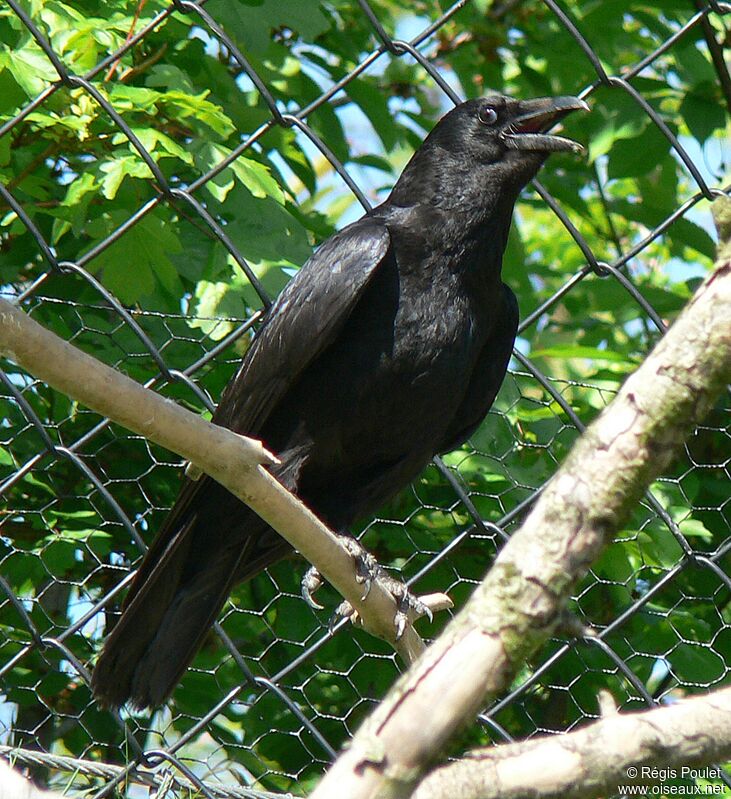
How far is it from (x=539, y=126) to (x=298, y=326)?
963 mm

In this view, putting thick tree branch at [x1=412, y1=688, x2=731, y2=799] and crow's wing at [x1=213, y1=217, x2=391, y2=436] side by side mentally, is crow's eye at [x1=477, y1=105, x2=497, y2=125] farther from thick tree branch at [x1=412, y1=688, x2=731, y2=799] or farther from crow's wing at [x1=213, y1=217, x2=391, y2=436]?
thick tree branch at [x1=412, y1=688, x2=731, y2=799]

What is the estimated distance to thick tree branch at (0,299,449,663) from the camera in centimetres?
155

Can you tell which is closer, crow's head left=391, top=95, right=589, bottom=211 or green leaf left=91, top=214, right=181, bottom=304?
green leaf left=91, top=214, right=181, bottom=304

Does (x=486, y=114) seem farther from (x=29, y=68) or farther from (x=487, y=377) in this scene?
(x=29, y=68)

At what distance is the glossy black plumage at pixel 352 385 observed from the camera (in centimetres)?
281

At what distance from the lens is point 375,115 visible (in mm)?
3855

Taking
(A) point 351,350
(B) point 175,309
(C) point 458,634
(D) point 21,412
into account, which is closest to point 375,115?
(B) point 175,309

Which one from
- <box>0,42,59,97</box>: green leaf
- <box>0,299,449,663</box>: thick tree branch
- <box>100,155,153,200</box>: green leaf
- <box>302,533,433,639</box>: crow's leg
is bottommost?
<box>302,533,433,639</box>: crow's leg

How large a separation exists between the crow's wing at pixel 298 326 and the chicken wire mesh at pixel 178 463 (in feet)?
0.27

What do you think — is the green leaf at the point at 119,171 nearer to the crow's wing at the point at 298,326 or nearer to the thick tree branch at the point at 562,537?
the crow's wing at the point at 298,326

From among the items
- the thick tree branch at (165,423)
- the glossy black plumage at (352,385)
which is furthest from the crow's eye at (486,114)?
the thick tree branch at (165,423)

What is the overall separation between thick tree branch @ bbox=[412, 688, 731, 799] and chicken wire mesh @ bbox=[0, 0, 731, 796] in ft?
4.01

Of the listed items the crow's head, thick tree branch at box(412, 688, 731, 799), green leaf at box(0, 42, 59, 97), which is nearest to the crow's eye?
the crow's head

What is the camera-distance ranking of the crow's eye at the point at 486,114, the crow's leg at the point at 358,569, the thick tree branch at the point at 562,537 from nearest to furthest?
the thick tree branch at the point at 562,537
the crow's leg at the point at 358,569
the crow's eye at the point at 486,114
